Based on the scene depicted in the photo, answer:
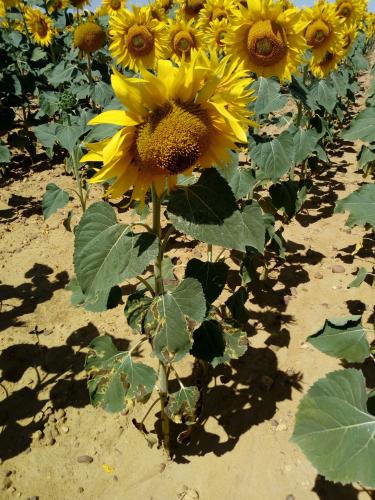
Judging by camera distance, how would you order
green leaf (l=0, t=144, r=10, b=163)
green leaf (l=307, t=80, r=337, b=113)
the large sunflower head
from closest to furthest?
the large sunflower head → green leaf (l=307, t=80, r=337, b=113) → green leaf (l=0, t=144, r=10, b=163)

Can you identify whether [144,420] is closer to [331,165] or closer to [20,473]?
[20,473]

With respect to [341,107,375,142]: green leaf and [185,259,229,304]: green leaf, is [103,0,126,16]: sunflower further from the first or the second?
[185,259,229,304]: green leaf

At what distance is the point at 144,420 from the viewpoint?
7.89 ft

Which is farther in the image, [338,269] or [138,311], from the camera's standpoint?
[338,269]

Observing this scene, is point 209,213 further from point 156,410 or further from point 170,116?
point 156,410

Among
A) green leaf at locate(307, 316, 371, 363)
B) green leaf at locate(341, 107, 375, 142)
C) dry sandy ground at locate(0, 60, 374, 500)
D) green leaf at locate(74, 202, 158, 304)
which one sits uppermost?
green leaf at locate(74, 202, 158, 304)

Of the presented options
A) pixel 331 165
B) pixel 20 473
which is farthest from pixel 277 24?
pixel 331 165

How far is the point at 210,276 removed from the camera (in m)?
2.02

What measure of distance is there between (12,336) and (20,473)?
104cm

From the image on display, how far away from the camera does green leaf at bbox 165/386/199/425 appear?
1.92m

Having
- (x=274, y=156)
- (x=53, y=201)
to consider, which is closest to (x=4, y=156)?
(x=53, y=201)

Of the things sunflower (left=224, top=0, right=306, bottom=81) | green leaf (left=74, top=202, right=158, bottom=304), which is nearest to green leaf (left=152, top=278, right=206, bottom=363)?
green leaf (left=74, top=202, right=158, bottom=304)

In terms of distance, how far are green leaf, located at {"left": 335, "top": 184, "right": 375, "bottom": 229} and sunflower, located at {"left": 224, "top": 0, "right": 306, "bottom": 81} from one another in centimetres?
103

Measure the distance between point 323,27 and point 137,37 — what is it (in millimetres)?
1723
